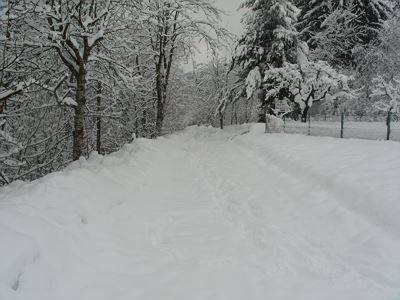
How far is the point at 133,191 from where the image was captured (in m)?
8.52

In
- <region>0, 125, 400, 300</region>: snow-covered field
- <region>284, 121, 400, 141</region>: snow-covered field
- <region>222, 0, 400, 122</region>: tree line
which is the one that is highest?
<region>222, 0, 400, 122</region>: tree line

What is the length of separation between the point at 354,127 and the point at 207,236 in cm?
1065

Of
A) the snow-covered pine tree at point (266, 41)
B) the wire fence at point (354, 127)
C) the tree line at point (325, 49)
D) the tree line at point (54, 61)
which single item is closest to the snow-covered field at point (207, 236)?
the tree line at point (54, 61)

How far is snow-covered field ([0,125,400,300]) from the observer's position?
410 cm

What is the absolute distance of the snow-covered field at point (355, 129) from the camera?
1263 centimetres

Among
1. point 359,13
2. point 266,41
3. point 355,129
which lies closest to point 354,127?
point 355,129

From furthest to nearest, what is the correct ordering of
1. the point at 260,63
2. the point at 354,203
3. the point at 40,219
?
Result: the point at 260,63 → the point at 354,203 → the point at 40,219

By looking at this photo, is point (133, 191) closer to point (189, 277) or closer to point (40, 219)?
point (40, 219)

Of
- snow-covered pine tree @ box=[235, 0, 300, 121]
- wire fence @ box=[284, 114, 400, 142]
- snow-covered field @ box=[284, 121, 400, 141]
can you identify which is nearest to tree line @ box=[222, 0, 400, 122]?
snow-covered pine tree @ box=[235, 0, 300, 121]

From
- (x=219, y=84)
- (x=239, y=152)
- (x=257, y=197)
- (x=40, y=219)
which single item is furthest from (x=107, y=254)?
(x=219, y=84)

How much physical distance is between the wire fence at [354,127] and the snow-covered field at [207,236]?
342cm

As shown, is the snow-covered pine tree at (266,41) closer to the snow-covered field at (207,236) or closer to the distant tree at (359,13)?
the distant tree at (359,13)

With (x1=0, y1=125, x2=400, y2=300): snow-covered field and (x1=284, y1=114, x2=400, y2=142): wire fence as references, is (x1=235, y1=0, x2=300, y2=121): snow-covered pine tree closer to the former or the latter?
(x1=284, y1=114, x2=400, y2=142): wire fence

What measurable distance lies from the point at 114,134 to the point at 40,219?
24724mm
